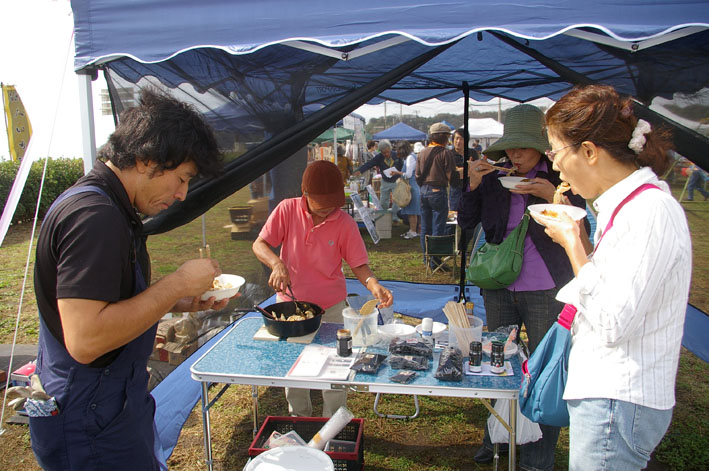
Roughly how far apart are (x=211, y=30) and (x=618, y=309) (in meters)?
1.96

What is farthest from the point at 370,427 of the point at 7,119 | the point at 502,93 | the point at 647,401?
the point at 7,119

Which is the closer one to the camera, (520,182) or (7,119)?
(520,182)

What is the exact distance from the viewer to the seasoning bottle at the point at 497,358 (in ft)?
6.64

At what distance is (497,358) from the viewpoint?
203 cm

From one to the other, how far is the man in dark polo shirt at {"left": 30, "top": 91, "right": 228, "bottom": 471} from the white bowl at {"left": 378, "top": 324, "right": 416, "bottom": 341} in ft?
3.76

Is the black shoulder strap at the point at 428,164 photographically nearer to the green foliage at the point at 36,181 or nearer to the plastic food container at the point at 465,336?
the plastic food container at the point at 465,336

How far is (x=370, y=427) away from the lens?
3.08 m

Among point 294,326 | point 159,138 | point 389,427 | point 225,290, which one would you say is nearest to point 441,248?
point 389,427

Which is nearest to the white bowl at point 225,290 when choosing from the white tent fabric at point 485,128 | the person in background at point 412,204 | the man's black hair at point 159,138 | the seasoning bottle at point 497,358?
the man's black hair at point 159,138

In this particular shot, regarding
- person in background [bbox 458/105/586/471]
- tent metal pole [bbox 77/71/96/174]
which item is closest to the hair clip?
person in background [bbox 458/105/586/471]

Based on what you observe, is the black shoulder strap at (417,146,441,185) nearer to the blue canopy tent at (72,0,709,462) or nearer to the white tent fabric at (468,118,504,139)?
the blue canopy tent at (72,0,709,462)

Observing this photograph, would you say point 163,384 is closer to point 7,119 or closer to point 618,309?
point 618,309

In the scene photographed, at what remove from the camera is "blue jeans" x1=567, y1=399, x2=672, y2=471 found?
4.32 feet

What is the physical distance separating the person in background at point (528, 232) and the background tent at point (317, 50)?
40cm
